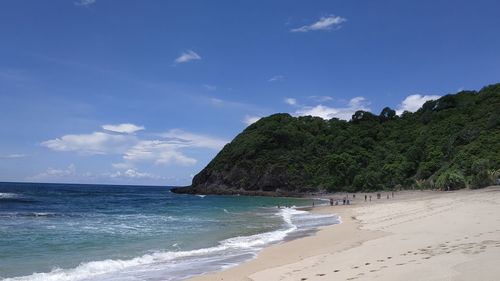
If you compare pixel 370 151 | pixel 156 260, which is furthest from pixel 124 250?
pixel 370 151

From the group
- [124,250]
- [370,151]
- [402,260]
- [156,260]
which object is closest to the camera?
[402,260]

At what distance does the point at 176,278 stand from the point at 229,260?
3.19 metres

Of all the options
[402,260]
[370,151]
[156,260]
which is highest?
[370,151]

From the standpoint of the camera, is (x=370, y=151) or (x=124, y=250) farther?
(x=370, y=151)

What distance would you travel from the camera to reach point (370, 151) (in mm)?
119062

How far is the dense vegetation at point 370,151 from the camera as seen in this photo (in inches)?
2835

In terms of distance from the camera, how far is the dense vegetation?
72000 millimetres

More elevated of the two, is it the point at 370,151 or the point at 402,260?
the point at 370,151

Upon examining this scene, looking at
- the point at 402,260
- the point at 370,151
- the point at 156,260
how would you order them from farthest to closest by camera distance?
the point at 370,151
the point at 156,260
the point at 402,260

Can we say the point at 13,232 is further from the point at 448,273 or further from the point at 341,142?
the point at 341,142

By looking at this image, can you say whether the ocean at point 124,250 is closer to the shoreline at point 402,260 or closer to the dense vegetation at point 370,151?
the shoreline at point 402,260

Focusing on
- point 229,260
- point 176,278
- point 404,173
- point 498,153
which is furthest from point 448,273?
point 404,173

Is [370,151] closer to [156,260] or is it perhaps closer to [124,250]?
[124,250]

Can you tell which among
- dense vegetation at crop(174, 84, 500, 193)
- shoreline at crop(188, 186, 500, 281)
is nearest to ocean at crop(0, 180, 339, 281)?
shoreline at crop(188, 186, 500, 281)
